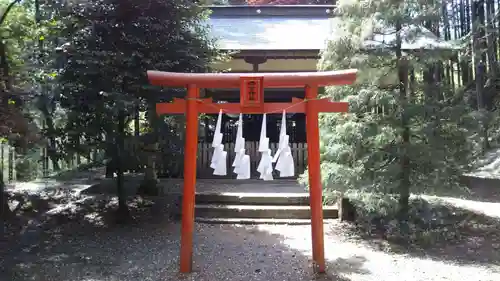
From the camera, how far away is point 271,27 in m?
12.8

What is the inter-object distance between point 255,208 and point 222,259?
7.11ft

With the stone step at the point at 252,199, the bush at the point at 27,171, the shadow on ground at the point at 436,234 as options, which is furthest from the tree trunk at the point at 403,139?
the bush at the point at 27,171

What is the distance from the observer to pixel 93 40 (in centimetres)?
645

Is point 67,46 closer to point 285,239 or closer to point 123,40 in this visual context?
point 123,40

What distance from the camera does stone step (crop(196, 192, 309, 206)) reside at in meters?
7.96

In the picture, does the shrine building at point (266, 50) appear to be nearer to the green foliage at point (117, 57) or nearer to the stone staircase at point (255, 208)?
the green foliage at point (117, 57)

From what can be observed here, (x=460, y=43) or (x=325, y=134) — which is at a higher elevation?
(x=460, y=43)

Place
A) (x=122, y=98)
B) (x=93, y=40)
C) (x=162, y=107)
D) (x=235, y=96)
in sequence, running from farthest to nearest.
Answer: (x=235, y=96)
(x=93, y=40)
(x=122, y=98)
(x=162, y=107)

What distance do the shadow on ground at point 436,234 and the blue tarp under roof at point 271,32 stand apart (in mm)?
4158

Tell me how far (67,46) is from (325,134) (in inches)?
162

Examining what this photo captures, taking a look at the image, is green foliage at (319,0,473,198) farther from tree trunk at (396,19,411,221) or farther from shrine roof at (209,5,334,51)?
shrine roof at (209,5,334,51)

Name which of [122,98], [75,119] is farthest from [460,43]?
[75,119]

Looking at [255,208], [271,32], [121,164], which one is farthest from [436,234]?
[271,32]

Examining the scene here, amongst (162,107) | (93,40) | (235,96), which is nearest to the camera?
(162,107)
